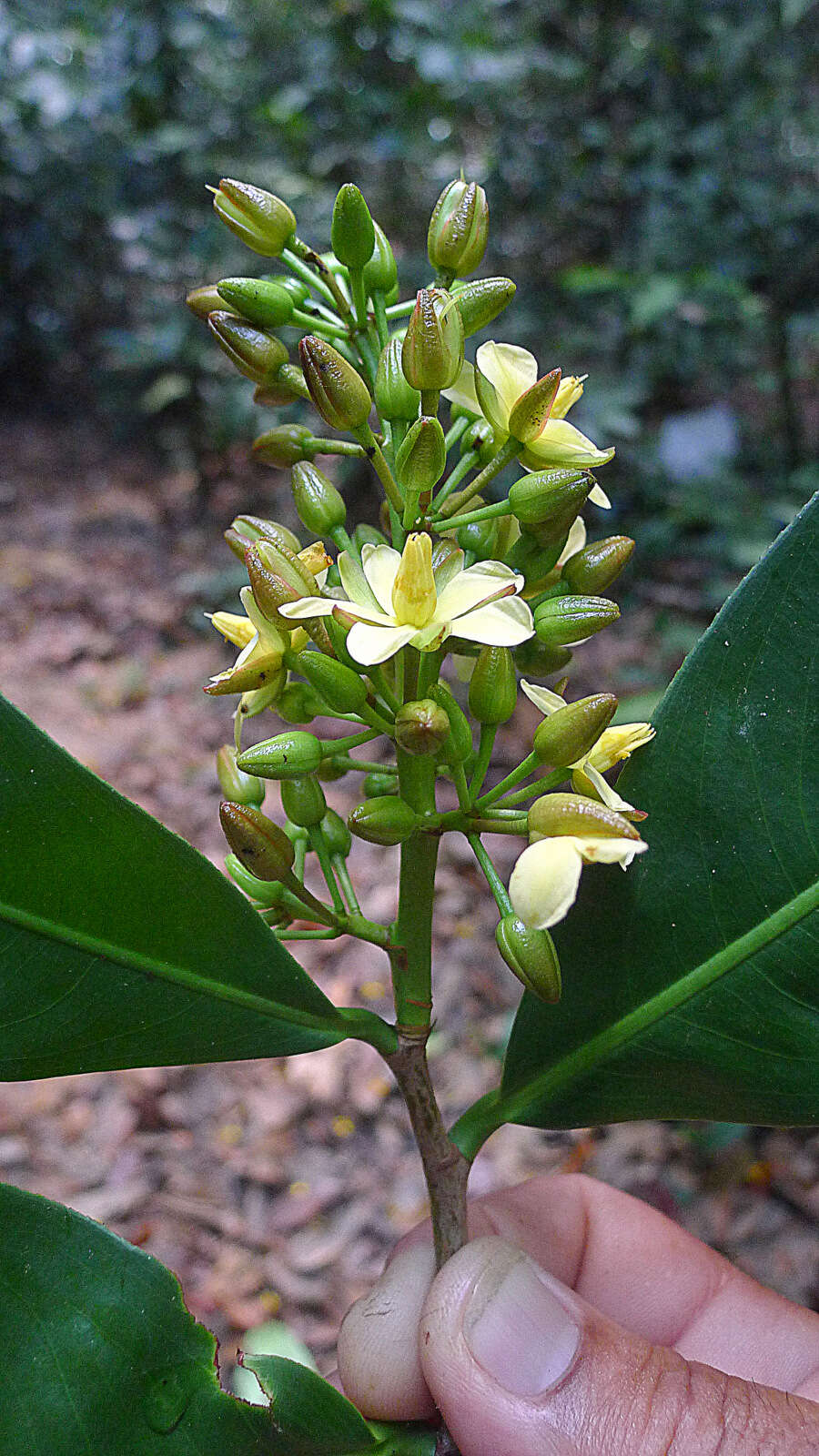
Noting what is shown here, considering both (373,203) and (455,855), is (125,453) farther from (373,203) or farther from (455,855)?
(455,855)

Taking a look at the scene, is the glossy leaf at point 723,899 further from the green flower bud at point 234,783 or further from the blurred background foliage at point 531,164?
the blurred background foliage at point 531,164

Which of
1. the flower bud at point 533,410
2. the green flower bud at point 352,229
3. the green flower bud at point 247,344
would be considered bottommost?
the green flower bud at point 247,344

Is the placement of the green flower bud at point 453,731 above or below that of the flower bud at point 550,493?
below

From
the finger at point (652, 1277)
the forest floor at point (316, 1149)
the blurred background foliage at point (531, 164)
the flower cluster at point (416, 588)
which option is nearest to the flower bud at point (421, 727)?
the flower cluster at point (416, 588)

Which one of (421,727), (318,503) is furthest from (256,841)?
(318,503)

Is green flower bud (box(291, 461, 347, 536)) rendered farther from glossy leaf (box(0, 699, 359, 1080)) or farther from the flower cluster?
glossy leaf (box(0, 699, 359, 1080))

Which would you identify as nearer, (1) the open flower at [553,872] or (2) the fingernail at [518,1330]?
(1) the open flower at [553,872]
